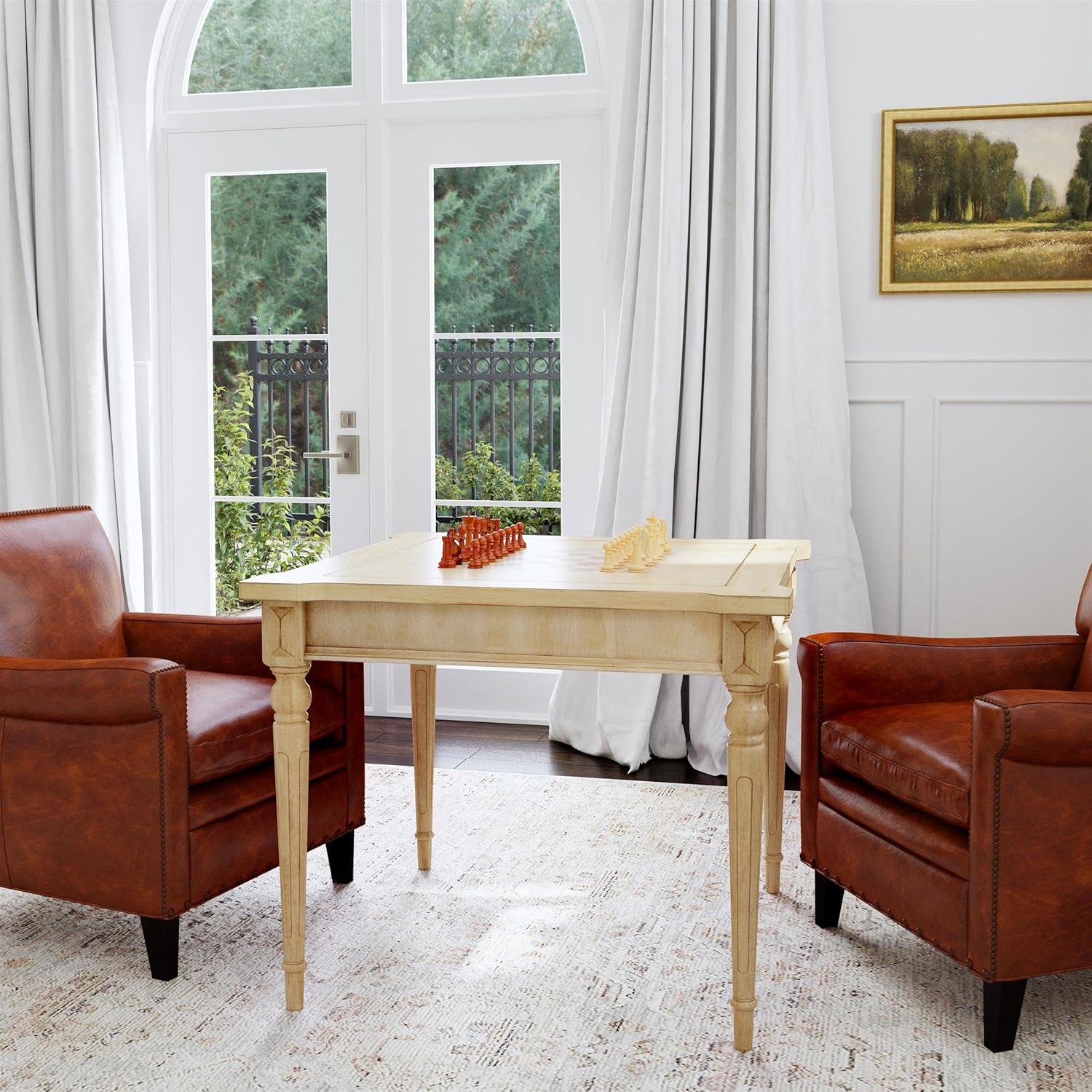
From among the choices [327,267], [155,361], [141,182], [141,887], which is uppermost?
[141,182]

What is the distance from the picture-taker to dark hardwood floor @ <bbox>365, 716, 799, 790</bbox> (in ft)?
12.4

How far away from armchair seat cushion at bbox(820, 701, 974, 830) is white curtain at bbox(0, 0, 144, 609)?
2.93 metres

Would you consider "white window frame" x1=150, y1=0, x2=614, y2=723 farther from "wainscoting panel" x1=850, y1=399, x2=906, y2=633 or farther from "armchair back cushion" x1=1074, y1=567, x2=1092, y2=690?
"armchair back cushion" x1=1074, y1=567, x2=1092, y2=690

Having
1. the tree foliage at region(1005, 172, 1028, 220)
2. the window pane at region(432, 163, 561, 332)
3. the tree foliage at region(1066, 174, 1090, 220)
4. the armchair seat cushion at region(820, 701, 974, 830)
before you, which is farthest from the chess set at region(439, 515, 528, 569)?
the tree foliage at region(1066, 174, 1090, 220)

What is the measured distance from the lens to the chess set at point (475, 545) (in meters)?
2.37

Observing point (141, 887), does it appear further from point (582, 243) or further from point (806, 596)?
point (582, 243)

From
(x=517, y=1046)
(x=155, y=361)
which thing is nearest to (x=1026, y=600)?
(x=517, y=1046)

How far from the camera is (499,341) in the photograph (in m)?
4.27

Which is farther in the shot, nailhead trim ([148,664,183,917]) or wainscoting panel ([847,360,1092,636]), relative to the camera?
wainscoting panel ([847,360,1092,636])

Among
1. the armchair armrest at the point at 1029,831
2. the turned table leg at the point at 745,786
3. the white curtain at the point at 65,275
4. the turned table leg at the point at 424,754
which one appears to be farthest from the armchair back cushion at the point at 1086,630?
the white curtain at the point at 65,275

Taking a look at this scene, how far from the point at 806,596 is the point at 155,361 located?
2.54 m

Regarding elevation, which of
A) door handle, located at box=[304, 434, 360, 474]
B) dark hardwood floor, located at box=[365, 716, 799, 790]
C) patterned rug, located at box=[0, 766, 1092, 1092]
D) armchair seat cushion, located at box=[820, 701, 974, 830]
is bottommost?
dark hardwood floor, located at box=[365, 716, 799, 790]

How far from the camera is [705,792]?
11.6 feet

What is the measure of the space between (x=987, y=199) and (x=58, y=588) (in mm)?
3000
